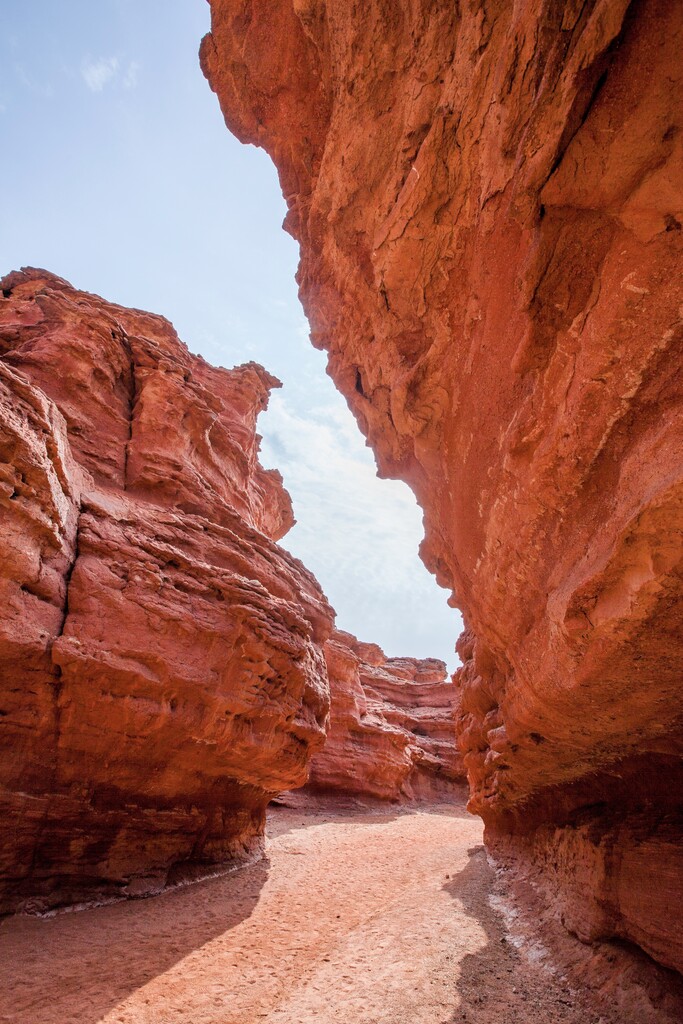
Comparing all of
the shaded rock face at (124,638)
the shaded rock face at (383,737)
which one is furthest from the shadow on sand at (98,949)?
the shaded rock face at (383,737)

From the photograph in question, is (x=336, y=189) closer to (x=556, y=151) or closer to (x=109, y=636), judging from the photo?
(x=556, y=151)

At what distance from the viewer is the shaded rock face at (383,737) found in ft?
74.3

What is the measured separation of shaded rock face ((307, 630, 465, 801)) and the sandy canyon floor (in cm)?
1241

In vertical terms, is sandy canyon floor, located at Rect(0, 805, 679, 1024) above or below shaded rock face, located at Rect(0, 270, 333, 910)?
below

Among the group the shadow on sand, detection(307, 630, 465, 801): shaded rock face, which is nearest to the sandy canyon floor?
the shadow on sand

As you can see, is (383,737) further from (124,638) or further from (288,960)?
(124,638)

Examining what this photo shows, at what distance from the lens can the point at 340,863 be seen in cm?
1073

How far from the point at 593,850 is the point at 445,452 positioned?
17.7ft

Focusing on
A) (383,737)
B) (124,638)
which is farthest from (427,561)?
(383,737)

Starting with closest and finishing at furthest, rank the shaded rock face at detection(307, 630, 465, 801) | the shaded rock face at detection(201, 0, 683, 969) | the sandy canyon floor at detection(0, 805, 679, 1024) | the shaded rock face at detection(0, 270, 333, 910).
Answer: the shaded rock face at detection(201, 0, 683, 969), the sandy canyon floor at detection(0, 805, 679, 1024), the shaded rock face at detection(0, 270, 333, 910), the shaded rock face at detection(307, 630, 465, 801)

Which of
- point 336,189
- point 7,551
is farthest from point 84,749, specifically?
point 336,189

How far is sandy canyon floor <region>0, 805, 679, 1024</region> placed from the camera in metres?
4.39

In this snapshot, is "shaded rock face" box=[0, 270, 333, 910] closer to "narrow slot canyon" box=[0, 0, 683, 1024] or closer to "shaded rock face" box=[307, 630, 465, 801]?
"narrow slot canyon" box=[0, 0, 683, 1024]

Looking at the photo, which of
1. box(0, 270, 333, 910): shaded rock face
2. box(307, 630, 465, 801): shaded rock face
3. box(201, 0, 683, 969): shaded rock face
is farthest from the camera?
box(307, 630, 465, 801): shaded rock face
